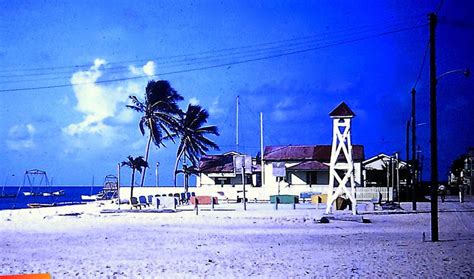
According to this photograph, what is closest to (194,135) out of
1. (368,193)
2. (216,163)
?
(216,163)

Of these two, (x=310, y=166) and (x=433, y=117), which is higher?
(x=433, y=117)

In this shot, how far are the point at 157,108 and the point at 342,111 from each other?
30998 millimetres

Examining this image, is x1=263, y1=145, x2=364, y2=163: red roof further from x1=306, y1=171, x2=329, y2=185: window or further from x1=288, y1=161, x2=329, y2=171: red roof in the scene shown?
x1=288, y1=161, x2=329, y2=171: red roof

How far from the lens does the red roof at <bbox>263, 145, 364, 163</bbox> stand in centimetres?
6009

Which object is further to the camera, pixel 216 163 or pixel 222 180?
pixel 216 163

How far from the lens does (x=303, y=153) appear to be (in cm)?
6131

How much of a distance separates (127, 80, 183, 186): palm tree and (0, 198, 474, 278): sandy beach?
104 ft

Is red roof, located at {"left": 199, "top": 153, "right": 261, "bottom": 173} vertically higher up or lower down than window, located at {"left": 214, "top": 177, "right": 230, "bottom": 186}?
higher up

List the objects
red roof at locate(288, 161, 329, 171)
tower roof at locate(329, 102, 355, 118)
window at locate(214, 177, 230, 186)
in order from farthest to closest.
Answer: window at locate(214, 177, 230, 186) < red roof at locate(288, 161, 329, 171) < tower roof at locate(329, 102, 355, 118)

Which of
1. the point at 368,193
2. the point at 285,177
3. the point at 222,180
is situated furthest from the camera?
the point at 222,180

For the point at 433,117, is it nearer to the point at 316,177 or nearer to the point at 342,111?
the point at 342,111

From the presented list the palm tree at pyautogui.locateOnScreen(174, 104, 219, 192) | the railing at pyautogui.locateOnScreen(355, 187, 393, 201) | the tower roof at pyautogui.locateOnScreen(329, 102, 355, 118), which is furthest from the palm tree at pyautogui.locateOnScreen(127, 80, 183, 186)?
the tower roof at pyautogui.locateOnScreen(329, 102, 355, 118)

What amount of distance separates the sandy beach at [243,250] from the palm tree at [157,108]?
31.7 meters

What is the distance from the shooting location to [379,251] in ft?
46.8
